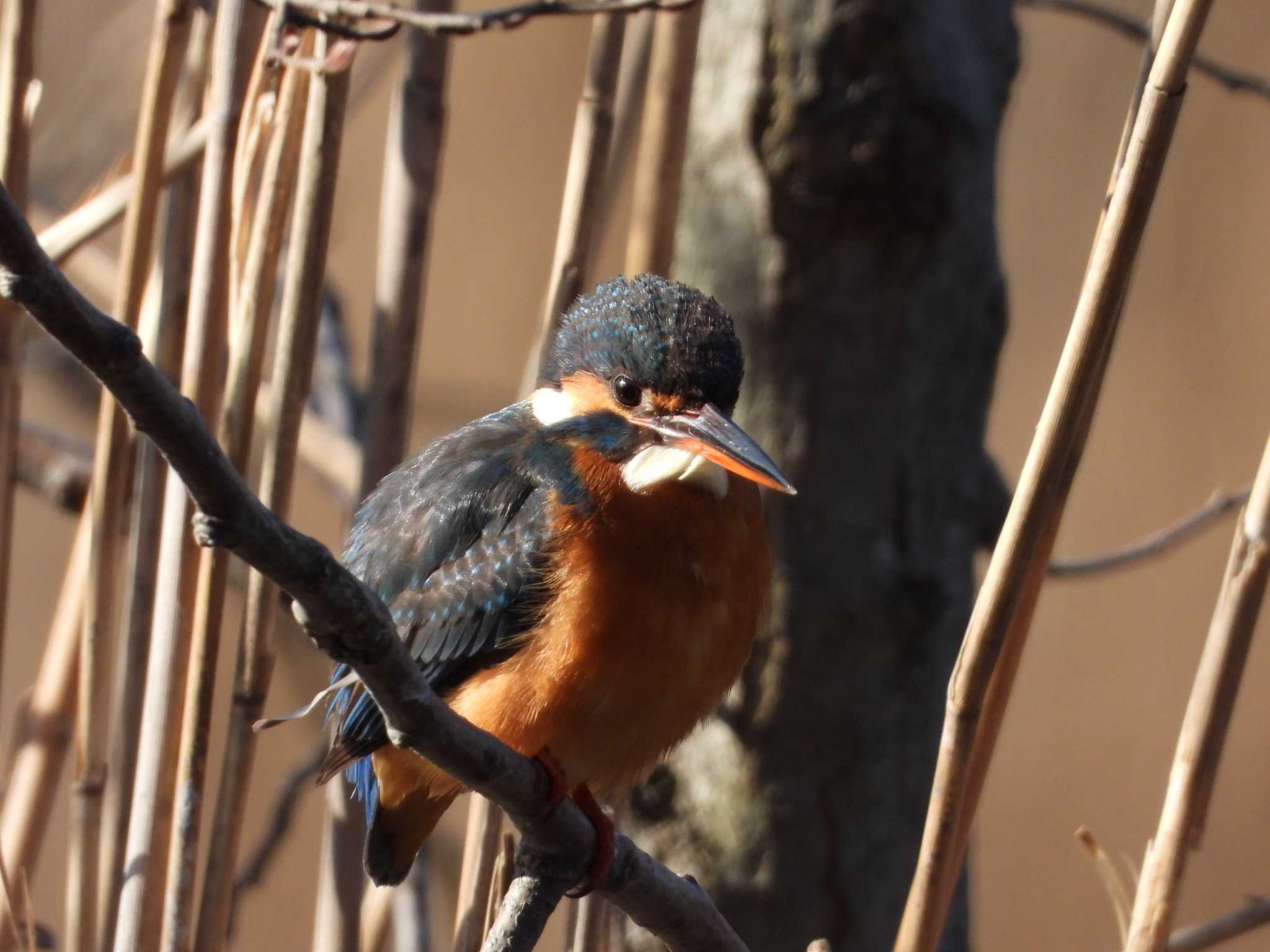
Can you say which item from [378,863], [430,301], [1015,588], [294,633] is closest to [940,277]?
[1015,588]

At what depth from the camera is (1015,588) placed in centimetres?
103

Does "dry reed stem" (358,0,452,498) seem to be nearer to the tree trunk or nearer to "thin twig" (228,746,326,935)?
the tree trunk

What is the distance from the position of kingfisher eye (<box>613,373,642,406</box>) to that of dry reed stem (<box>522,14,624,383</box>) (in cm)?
10

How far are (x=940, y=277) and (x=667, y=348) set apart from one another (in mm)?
422

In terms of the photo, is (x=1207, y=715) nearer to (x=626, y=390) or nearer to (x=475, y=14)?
(x=626, y=390)

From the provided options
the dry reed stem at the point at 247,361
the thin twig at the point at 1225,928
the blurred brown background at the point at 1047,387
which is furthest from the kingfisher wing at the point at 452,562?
the blurred brown background at the point at 1047,387

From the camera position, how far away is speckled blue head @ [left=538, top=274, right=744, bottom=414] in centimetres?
141

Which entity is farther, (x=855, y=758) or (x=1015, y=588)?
(x=855, y=758)

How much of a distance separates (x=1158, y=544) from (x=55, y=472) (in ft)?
5.09

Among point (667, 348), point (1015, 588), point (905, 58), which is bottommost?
point (1015, 588)

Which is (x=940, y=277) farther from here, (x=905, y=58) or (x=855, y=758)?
(x=855, y=758)

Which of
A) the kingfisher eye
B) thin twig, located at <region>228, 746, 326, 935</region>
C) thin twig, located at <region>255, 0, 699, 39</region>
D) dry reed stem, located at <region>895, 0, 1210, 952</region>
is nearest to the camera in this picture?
dry reed stem, located at <region>895, 0, 1210, 952</region>

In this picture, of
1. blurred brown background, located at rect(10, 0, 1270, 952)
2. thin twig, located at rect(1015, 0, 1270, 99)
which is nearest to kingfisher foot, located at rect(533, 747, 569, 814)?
thin twig, located at rect(1015, 0, 1270, 99)

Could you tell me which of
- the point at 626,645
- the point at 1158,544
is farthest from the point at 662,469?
the point at 1158,544
